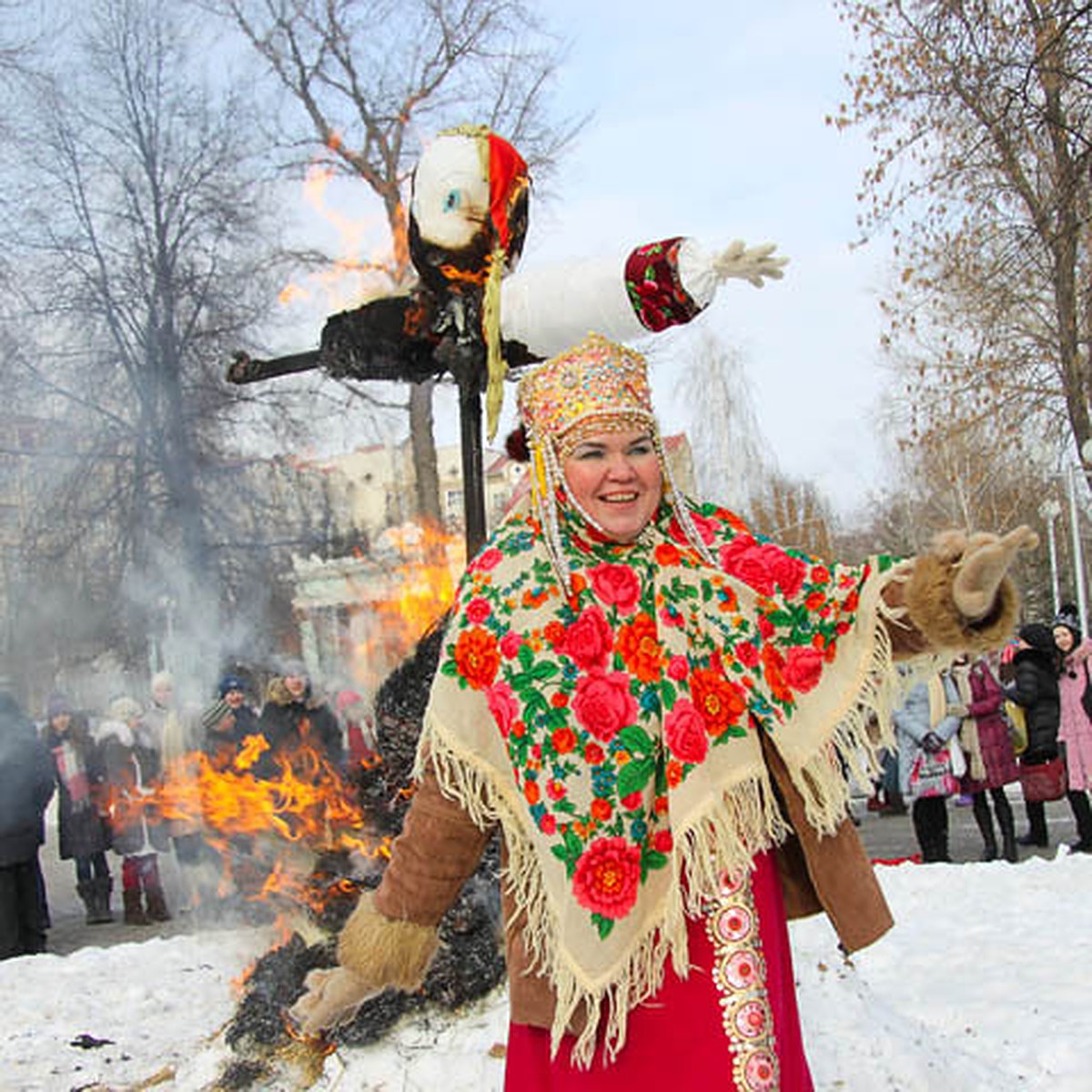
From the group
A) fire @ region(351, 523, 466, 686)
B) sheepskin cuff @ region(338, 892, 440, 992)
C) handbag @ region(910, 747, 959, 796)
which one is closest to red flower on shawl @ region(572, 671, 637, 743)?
sheepskin cuff @ region(338, 892, 440, 992)

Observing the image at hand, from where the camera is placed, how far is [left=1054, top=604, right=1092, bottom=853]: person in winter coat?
8164 millimetres

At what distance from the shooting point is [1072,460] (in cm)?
1605

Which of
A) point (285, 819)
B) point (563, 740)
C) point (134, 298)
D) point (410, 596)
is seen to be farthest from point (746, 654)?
point (134, 298)

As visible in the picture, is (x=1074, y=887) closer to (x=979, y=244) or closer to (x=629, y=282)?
(x=629, y=282)

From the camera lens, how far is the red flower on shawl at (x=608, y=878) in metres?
2.25

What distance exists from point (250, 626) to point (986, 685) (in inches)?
309

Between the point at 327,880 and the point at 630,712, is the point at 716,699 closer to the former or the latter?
the point at 630,712

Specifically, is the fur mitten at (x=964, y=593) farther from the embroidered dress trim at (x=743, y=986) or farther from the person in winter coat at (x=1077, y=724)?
the person in winter coat at (x=1077, y=724)

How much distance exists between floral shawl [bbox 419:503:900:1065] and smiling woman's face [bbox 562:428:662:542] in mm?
85

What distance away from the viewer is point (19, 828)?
7.67m

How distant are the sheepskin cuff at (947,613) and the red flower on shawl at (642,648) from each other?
0.52 meters

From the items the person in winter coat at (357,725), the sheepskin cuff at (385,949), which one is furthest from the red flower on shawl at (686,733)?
the person in winter coat at (357,725)

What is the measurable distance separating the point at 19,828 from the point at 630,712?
22.1 feet

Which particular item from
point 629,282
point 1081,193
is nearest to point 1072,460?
point 1081,193
